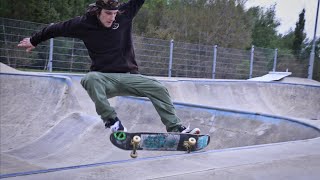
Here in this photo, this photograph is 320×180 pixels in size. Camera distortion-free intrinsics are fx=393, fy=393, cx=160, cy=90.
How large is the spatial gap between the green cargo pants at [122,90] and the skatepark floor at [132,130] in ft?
1.69

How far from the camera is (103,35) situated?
14.4ft

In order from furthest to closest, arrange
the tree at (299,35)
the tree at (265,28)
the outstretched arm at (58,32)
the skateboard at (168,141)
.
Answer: the tree at (265,28) → the tree at (299,35) → the skateboard at (168,141) → the outstretched arm at (58,32)

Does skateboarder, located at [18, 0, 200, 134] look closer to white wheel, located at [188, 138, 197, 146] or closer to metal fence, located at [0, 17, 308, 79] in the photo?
white wheel, located at [188, 138, 197, 146]

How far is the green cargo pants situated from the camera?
4211mm

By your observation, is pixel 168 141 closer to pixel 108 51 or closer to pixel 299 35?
pixel 108 51

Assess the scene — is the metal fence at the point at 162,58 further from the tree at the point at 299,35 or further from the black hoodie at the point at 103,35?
the tree at the point at 299,35

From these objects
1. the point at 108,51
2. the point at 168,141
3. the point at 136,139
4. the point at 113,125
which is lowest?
the point at 168,141

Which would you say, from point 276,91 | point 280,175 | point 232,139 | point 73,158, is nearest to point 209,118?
point 232,139

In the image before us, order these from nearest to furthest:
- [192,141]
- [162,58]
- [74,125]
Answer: [192,141] → [74,125] → [162,58]

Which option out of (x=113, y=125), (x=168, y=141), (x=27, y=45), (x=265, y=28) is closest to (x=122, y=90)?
(x=113, y=125)

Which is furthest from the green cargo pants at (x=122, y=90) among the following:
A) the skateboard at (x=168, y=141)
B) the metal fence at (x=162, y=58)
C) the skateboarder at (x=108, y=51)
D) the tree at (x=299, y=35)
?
the tree at (x=299, y=35)

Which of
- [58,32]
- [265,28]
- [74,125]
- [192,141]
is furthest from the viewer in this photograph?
[265,28]

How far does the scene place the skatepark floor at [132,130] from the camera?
382cm

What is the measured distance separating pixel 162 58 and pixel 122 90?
1380 cm
